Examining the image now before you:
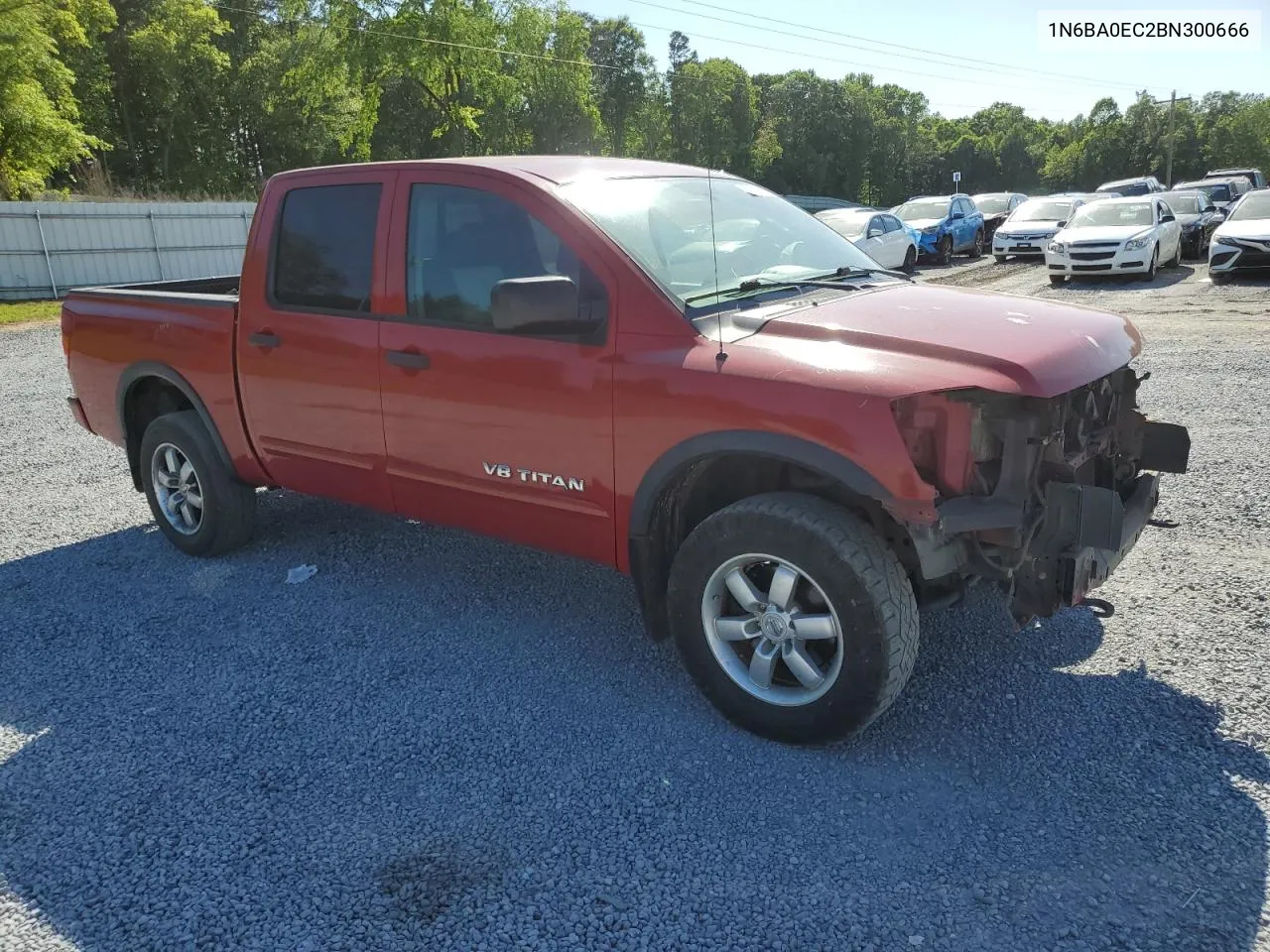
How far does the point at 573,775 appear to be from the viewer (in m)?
3.18

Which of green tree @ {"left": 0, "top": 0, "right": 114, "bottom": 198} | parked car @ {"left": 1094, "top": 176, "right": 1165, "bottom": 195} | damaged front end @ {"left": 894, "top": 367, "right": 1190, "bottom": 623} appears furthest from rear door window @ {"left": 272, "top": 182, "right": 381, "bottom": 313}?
parked car @ {"left": 1094, "top": 176, "right": 1165, "bottom": 195}

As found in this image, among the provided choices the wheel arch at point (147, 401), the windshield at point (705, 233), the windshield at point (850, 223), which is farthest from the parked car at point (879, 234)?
the wheel arch at point (147, 401)

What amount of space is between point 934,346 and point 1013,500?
1.76ft

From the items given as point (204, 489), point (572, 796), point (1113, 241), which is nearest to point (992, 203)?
point (1113, 241)

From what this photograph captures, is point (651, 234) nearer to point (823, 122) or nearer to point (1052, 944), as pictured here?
point (1052, 944)

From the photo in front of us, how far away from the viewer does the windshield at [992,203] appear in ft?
90.4

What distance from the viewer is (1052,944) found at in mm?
2395

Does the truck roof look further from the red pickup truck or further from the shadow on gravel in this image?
the shadow on gravel

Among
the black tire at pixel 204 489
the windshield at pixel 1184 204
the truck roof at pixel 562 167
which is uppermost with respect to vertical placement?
the truck roof at pixel 562 167

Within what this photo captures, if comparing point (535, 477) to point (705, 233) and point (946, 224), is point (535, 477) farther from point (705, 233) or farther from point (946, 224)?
point (946, 224)

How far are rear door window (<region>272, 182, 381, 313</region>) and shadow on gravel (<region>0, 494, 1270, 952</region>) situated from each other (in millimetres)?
1505

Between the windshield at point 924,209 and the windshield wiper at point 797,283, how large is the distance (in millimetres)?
19780

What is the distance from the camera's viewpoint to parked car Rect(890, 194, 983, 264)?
21.7 m

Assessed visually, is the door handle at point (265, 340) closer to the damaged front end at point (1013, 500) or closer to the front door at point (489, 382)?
the front door at point (489, 382)
